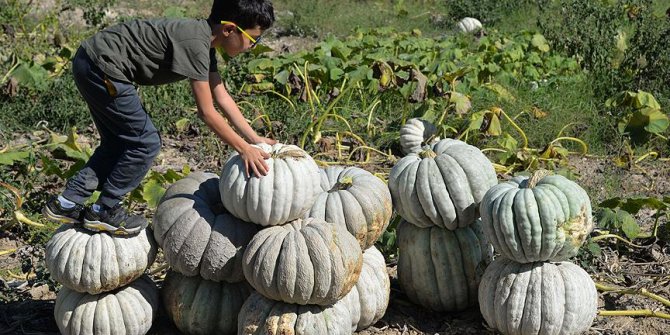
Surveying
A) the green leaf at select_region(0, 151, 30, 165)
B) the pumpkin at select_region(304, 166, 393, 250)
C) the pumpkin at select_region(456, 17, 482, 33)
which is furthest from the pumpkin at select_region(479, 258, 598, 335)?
the pumpkin at select_region(456, 17, 482, 33)

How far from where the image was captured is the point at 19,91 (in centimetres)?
779

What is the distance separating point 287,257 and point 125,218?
0.87 metres

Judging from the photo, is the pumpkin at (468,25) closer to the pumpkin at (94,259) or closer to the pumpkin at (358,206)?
the pumpkin at (358,206)

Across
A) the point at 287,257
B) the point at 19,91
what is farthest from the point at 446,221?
the point at 19,91

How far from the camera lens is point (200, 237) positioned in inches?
152

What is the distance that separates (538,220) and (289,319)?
117 centimetres

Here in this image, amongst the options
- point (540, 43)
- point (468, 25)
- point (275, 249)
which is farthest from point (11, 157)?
point (468, 25)

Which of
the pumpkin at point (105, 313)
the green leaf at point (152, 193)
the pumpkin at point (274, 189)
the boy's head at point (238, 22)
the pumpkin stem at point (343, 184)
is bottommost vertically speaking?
the pumpkin at point (105, 313)

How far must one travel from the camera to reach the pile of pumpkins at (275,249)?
3.67 m

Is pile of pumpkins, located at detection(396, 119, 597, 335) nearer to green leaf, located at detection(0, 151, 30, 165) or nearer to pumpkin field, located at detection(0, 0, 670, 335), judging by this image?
pumpkin field, located at detection(0, 0, 670, 335)

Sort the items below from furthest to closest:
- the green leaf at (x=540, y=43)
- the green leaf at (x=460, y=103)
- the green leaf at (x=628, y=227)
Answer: the green leaf at (x=540, y=43) → the green leaf at (x=460, y=103) → the green leaf at (x=628, y=227)

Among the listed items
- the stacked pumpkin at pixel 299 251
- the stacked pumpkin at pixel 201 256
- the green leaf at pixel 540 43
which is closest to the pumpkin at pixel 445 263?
the stacked pumpkin at pixel 299 251

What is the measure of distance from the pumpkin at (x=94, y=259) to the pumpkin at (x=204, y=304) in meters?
0.21

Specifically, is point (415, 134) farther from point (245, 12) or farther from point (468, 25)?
point (468, 25)
